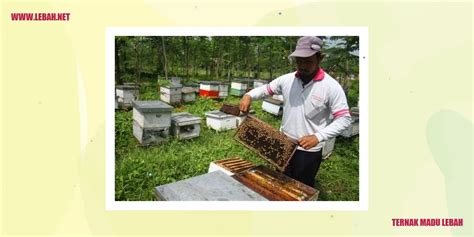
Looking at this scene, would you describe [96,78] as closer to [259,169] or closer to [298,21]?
[259,169]

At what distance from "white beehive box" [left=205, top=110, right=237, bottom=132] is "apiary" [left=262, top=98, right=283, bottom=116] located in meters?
0.74

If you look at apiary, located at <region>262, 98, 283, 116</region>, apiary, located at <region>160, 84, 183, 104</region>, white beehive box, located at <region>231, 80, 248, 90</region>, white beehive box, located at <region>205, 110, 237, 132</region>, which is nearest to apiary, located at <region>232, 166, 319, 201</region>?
white beehive box, located at <region>205, 110, 237, 132</region>

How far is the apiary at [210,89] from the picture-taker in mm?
5890

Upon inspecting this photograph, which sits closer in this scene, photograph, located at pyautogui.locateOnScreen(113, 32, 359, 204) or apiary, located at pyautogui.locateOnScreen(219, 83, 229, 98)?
photograph, located at pyautogui.locateOnScreen(113, 32, 359, 204)

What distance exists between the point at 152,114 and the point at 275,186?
5.89 feet

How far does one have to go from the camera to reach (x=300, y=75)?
2.47m

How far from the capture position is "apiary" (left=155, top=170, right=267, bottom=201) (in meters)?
2.01

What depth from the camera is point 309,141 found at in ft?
7.44

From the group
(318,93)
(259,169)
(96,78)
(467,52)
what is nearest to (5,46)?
(96,78)

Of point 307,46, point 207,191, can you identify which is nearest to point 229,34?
point 307,46

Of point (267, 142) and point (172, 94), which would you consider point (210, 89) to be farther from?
point (267, 142)

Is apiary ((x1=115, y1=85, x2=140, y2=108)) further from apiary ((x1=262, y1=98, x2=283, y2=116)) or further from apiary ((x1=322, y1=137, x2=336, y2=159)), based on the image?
apiary ((x1=322, y1=137, x2=336, y2=159))

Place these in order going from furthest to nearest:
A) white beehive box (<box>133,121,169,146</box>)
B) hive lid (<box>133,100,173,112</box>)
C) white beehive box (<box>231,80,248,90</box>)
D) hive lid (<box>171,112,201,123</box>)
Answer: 1. white beehive box (<box>231,80,248,90</box>)
2. hive lid (<box>171,112,201,123</box>)
3. white beehive box (<box>133,121,169,146</box>)
4. hive lid (<box>133,100,173,112</box>)

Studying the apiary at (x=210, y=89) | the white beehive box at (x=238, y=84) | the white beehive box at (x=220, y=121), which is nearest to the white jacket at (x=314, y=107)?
the white beehive box at (x=220, y=121)
